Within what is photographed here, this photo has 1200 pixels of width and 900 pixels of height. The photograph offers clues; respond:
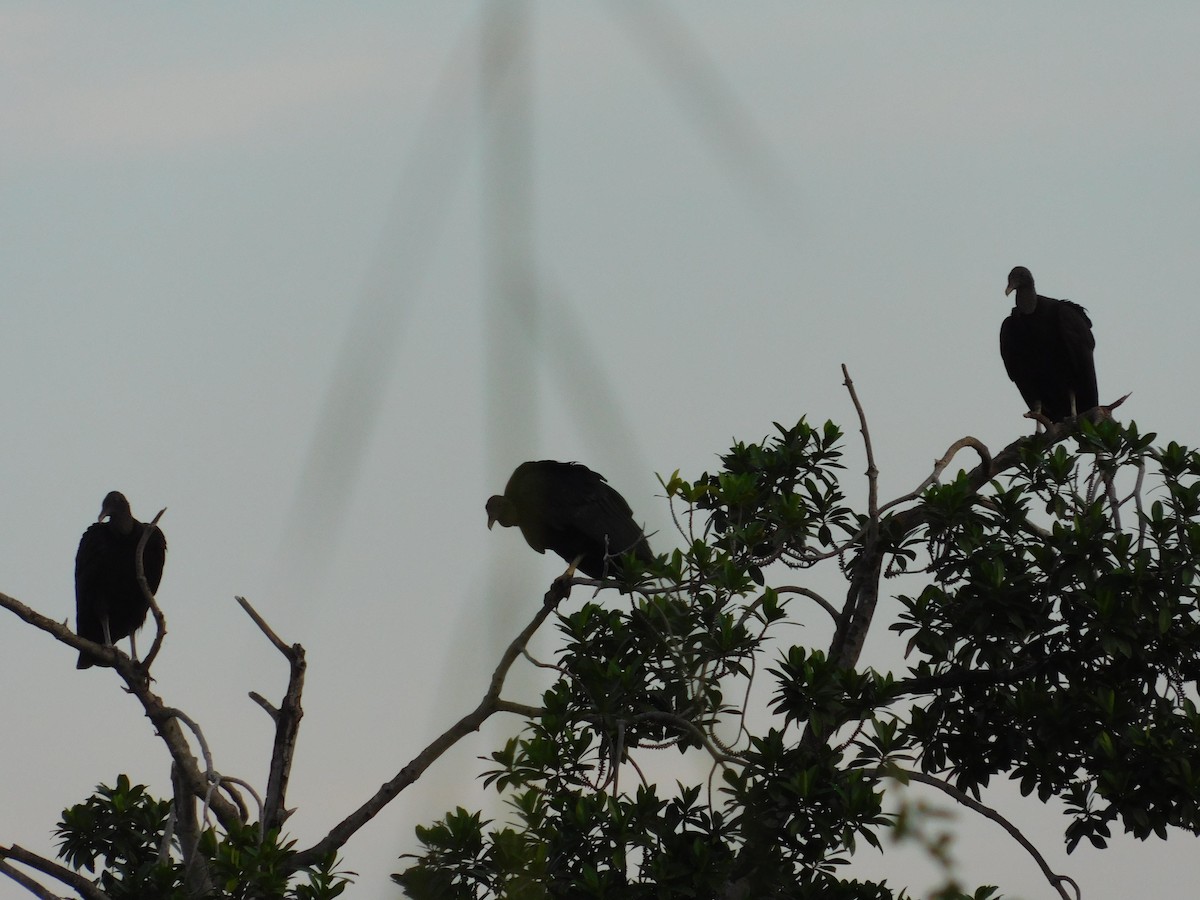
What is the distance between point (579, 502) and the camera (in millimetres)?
4395

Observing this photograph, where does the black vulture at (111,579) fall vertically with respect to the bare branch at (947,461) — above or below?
above

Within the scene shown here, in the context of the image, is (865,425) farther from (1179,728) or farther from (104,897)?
(104,897)

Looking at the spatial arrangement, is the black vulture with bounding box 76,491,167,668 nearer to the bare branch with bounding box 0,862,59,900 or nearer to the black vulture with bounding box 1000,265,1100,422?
the bare branch with bounding box 0,862,59,900

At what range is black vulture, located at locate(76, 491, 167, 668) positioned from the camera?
613 centimetres

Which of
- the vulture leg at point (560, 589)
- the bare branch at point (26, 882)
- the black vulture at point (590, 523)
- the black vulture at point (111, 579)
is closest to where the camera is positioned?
the black vulture at point (590, 523)

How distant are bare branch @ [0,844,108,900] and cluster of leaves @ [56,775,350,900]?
3.1 inches

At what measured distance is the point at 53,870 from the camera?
162 inches

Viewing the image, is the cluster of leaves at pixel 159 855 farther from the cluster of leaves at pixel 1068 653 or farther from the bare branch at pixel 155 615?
the cluster of leaves at pixel 1068 653

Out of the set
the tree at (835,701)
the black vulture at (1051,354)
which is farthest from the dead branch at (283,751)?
the black vulture at (1051,354)

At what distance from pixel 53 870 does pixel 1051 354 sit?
16.7 ft

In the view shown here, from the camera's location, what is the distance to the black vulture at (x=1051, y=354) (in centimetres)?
666

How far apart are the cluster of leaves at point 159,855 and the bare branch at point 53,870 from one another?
0.08 m

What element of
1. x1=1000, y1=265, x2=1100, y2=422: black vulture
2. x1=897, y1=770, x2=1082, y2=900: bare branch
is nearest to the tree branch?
x1=897, y1=770, x2=1082, y2=900: bare branch

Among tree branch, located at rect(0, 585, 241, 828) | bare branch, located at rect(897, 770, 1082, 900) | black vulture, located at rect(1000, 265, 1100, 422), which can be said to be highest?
black vulture, located at rect(1000, 265, 1100, 422)
